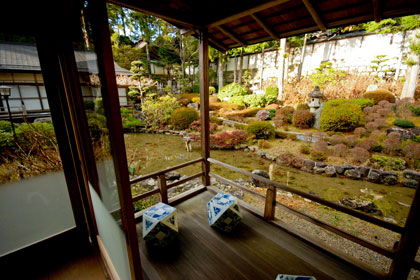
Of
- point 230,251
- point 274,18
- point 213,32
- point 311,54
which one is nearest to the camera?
point 230,251

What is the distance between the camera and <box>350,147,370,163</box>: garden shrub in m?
5.83

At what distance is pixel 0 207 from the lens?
6.17ft

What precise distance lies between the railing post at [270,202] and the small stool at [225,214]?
47 centimetres

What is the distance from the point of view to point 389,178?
4.97 metres

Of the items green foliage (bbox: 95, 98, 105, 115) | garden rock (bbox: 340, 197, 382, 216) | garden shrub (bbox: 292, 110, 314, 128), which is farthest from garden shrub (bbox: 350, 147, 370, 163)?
green foliage (bbox: 95, 98, 105, 115)

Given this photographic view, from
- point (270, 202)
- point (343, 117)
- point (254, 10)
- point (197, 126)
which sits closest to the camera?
point (254, 10)

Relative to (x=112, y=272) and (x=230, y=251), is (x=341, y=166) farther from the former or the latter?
(x=112, y=272)

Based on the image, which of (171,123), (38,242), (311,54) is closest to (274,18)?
(38,242)

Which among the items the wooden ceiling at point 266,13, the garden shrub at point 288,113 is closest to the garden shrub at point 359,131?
the garden shrub at point 288,113

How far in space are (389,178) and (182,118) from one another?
8667 mm

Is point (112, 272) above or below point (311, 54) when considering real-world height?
below

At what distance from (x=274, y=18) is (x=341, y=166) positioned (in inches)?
197

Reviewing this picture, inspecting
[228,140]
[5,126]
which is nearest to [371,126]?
[228,140]

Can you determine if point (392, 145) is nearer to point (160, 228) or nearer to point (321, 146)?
point (321, 146)
